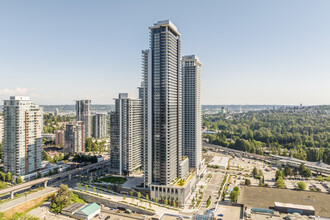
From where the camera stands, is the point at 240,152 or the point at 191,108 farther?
the point at 240,152

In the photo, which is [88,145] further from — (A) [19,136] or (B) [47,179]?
(B) [47,179]

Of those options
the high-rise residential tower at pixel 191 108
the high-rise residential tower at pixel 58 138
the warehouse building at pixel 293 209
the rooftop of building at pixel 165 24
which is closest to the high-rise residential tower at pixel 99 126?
the high-rise residential tower at pixel 58 138

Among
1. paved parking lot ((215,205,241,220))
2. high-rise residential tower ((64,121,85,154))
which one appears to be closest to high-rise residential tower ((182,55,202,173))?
paved parking lot ((215,205,241,220))

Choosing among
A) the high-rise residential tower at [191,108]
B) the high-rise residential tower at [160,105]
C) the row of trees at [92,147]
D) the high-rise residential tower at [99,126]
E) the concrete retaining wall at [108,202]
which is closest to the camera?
the concrete retaining wall at [108,202]

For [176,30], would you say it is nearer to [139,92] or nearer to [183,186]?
[139,92]

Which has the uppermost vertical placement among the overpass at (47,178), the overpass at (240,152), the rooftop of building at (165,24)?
the rooftop of building at (165,24)

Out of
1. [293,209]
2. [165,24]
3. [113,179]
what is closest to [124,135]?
[113,179]

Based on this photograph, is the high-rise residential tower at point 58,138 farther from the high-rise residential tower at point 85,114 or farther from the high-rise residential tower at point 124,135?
the high-rise residential tower at point 124,135
